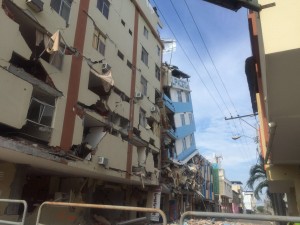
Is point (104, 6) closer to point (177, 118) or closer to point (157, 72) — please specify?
point (157, 72)

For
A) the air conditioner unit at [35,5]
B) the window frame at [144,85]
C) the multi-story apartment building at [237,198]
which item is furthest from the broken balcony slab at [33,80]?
the multi-story apartment building at [237,198]

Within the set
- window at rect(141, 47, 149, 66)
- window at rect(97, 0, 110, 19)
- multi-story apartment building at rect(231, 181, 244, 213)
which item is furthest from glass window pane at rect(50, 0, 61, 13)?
multi-story apartment building at rect(231, 181, 244, 213)

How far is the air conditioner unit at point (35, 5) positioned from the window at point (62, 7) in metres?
1.25

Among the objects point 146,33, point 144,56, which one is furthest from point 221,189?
point 146,33

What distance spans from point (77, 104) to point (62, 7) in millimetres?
4730

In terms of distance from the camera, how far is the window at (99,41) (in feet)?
54.3

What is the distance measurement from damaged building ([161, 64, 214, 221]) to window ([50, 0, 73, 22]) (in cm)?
1358

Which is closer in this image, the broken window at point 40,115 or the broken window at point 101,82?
the broken window at point 40,115

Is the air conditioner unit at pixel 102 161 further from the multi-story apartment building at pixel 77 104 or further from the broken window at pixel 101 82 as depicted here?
the broken window at pixel 101 82

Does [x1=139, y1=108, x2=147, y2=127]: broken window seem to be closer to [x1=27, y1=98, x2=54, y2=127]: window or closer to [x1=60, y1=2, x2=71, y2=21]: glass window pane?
[x1=60, y1=2, x2=71, y2=21]: glass window pane

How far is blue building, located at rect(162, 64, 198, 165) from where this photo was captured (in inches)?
1121

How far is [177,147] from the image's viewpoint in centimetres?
3077

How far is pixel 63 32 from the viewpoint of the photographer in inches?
531

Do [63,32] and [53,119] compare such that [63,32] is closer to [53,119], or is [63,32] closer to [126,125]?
[53,119]
